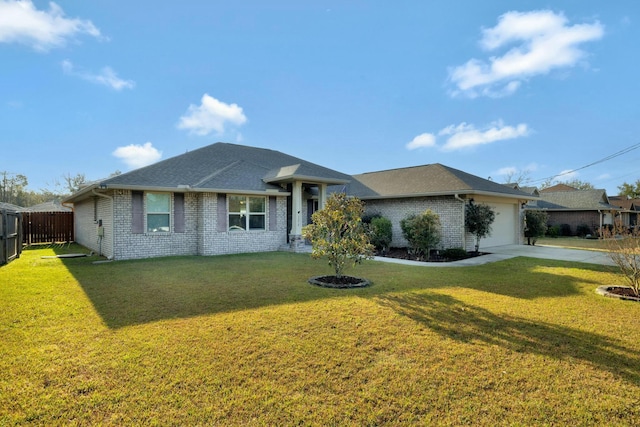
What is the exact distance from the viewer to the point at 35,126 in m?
23.6

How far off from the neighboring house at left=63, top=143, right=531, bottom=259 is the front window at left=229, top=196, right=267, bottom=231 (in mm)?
41

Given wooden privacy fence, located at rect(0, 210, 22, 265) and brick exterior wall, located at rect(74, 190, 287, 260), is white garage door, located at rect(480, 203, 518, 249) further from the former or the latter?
wooden privacy fence, located at rect(0, 210, 22, 265)

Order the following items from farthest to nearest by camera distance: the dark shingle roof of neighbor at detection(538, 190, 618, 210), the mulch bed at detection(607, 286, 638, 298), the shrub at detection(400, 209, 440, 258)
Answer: the dark shingle roof of neighbor at detection(538, 190, 618, 210) → the shrub at detection(400, 209, 440, 258) → the mulch bed at detection(607, 286, 638, 298)

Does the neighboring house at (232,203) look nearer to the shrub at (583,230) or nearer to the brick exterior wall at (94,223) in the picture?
the brick exterior wall at (94,223)

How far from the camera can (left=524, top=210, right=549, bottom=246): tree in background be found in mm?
16766

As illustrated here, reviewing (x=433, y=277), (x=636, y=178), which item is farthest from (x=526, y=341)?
(x=636, y=178)

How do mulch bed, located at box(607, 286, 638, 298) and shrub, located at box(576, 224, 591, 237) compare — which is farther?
shrub, located at box(576, 224, 591, 237)

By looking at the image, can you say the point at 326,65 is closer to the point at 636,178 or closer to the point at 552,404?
the point at 552,404

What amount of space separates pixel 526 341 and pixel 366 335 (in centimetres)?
204

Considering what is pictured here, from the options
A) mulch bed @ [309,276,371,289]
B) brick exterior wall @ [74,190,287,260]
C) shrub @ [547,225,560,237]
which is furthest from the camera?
shrub @ [547,225,560,237]

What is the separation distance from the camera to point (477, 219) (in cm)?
1327

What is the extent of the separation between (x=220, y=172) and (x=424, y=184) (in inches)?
366

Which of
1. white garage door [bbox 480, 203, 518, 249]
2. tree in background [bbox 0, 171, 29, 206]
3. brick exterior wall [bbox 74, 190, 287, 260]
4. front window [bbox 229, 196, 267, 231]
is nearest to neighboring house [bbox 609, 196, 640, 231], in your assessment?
white garage door [bbox 480, 203, 518, 249]

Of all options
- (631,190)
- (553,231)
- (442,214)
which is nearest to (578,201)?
(553,231)
